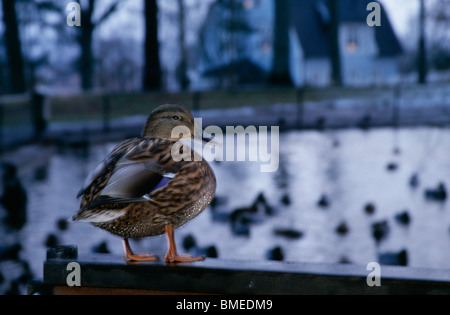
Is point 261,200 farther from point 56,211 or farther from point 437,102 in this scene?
point 437,102

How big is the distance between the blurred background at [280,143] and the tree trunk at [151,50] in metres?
0.05

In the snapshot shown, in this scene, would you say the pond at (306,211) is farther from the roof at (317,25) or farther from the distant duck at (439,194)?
the roof at (317,25)

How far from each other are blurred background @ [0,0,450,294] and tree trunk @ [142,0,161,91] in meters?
0.05

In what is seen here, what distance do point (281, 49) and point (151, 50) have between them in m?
7.04

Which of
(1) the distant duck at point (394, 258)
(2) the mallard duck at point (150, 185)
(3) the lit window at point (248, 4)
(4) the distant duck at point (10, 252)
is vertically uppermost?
(3) the lit window at point (248, 4)

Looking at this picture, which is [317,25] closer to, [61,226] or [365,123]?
[365,123]

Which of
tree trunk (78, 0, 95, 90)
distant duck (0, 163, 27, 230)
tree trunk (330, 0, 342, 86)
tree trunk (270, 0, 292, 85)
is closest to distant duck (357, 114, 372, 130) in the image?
tree trunk (270, 0, 292, 85)

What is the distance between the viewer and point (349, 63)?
4234cm

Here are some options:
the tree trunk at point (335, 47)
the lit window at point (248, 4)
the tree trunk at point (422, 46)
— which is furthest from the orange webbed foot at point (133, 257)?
the lit window at point (248, 4)

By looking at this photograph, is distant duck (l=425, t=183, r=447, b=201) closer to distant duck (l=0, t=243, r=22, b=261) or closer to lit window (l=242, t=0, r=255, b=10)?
distant duck (l=0, t=243, r=22, b=261)

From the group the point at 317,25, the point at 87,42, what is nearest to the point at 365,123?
the point at 87,42

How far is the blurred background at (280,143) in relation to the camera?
244 inches

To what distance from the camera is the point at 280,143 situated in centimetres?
1522
